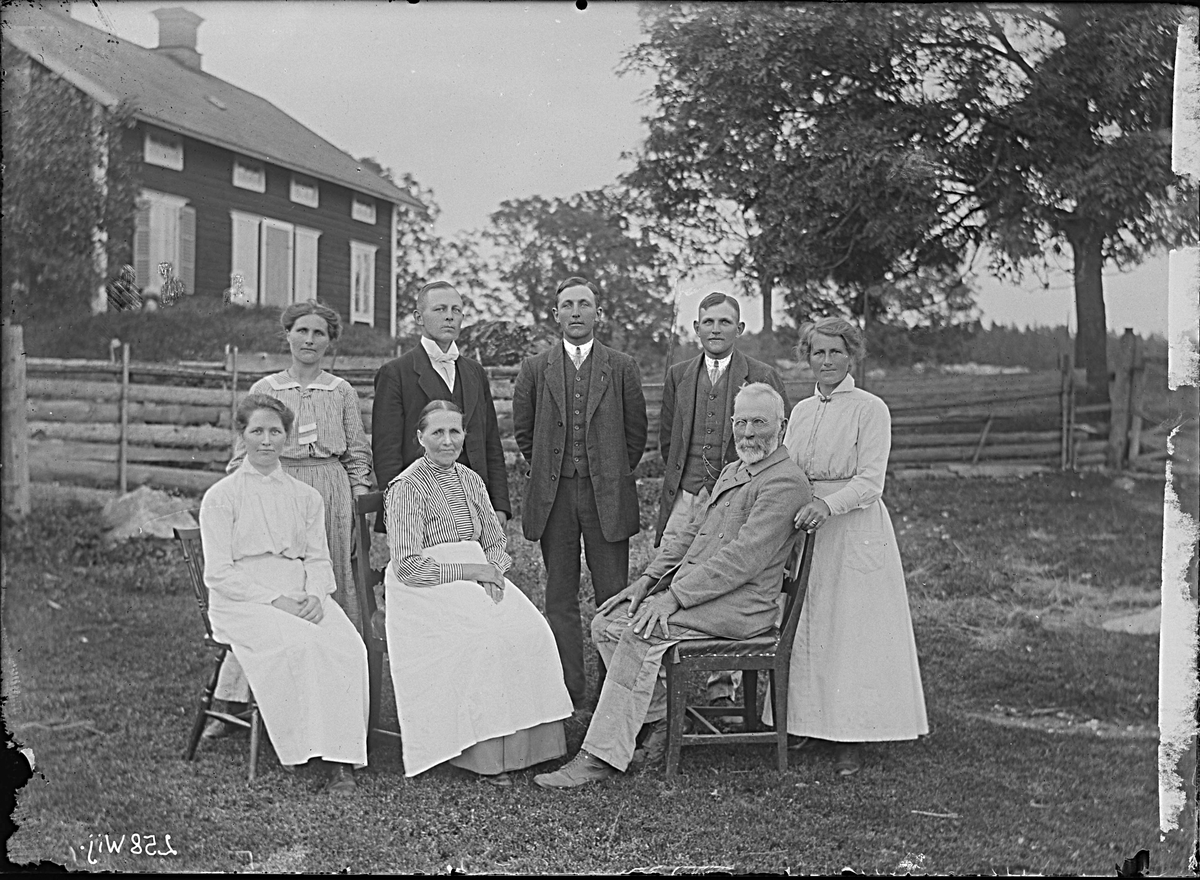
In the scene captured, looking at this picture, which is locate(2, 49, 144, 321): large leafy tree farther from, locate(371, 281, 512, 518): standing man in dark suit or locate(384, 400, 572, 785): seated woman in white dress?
locate(384, 400, 572, 785): seated woman in white dress

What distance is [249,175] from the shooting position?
537 cm

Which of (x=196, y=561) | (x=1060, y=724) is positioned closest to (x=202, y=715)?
(x=196, y=561)

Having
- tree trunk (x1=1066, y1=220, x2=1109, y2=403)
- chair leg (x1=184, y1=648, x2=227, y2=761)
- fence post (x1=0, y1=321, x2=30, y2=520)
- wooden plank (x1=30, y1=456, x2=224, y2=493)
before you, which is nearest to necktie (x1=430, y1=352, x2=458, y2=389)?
chair leg (x1=184, y1=648, x2=227, y2=761)

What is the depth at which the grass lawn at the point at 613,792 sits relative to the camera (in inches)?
128

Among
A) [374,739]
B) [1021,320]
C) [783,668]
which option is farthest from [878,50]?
[374,739]

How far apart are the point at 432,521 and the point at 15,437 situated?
15.9 feet

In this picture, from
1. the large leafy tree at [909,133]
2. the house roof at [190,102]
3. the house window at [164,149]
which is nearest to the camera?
the house roof at [190,102]

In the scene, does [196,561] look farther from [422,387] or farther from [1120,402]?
[1120,402]

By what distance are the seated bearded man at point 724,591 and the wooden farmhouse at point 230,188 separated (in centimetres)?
263

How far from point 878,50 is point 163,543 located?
18.9ft

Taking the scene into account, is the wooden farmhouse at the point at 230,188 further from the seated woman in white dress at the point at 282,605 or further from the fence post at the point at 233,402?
the seated woman in white dress at the point at 282,605

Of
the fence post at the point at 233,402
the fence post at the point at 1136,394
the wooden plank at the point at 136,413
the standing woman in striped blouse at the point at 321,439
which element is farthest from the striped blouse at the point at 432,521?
the fence post at the point at 1136,394

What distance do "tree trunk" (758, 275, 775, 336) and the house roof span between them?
2.59 m

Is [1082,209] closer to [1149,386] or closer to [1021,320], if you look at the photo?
[1021,320]
